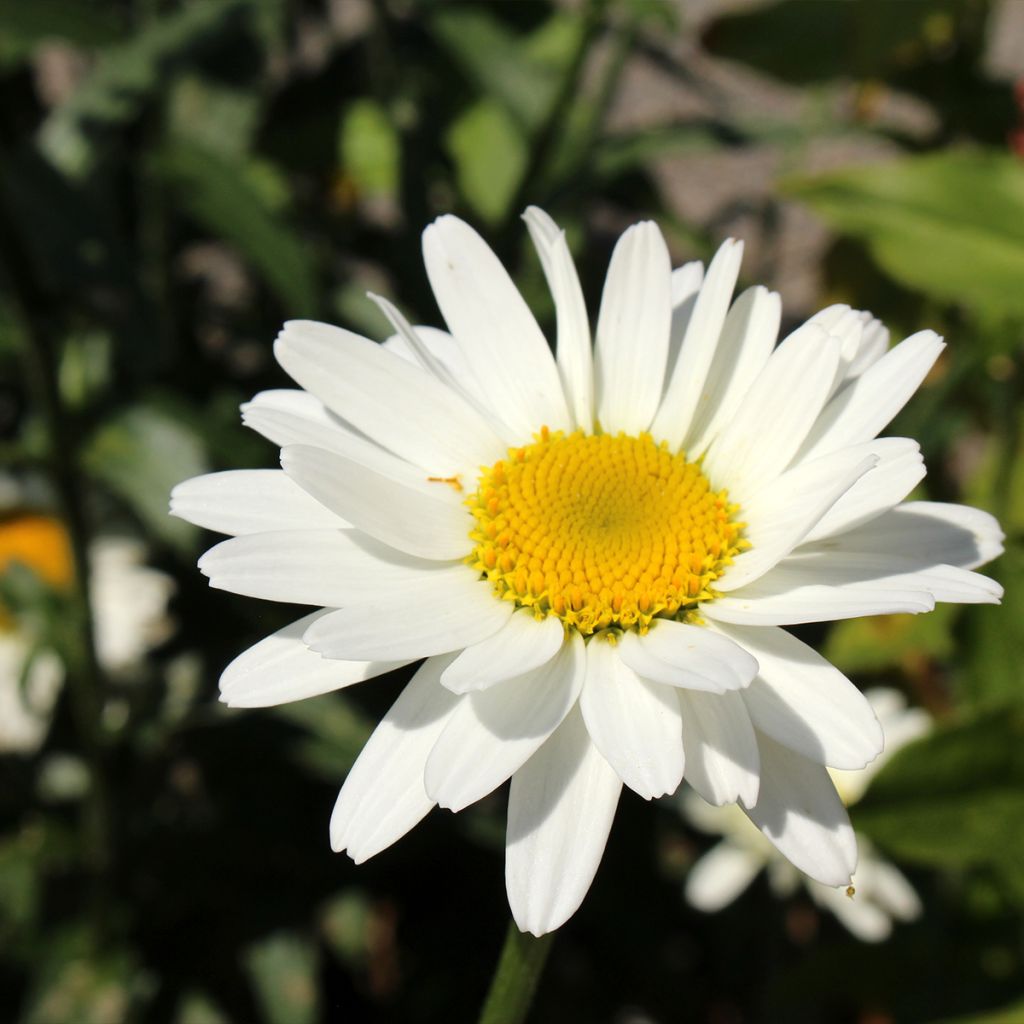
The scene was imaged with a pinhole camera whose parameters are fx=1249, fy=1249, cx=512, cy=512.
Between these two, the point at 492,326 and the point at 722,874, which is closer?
the point at 492,326

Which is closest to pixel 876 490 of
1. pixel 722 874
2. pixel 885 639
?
pixel 885 639

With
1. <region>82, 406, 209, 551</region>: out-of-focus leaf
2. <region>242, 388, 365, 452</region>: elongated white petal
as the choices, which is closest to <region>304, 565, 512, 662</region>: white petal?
<region>242, 388, 365, 452</region>: elongated white petal

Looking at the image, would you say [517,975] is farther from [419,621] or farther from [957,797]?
[957,797]

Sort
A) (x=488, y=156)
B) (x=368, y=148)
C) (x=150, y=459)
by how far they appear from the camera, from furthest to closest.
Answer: (x=368, y=148) → (x=488, y=156) → (x=150, y=459)

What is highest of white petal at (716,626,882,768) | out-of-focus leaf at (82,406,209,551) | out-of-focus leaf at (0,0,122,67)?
white petal at (716,626,882,768)

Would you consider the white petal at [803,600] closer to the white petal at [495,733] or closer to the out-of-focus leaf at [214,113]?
the white petal at [495,733]

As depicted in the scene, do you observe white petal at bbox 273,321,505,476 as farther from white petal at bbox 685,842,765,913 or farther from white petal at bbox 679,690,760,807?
white petal at bbox 685,842,765,913

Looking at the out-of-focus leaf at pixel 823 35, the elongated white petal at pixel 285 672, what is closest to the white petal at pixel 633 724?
the elongated white petal at pixel 285 672
